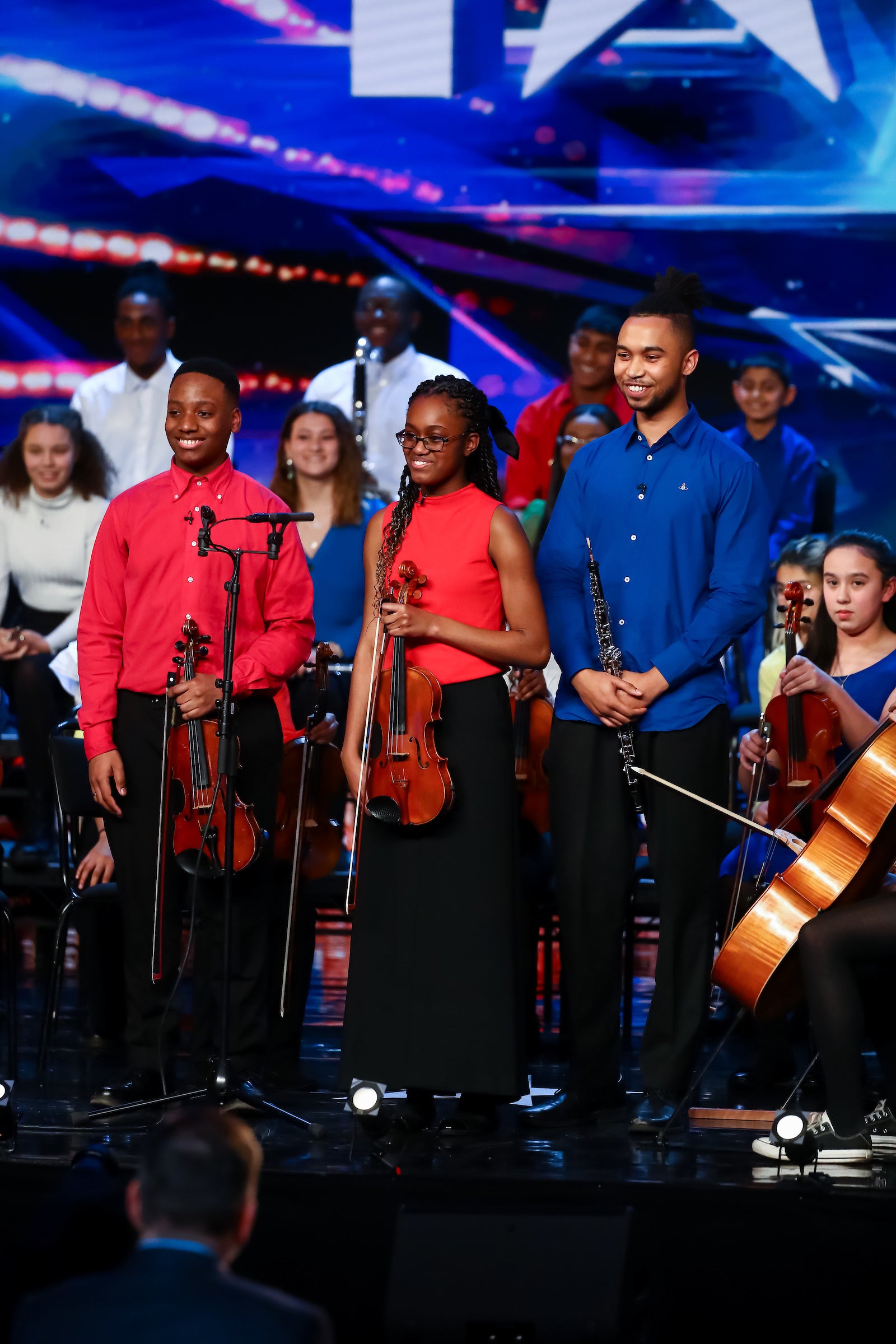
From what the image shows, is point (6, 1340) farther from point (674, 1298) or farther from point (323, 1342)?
point (323, 1342)

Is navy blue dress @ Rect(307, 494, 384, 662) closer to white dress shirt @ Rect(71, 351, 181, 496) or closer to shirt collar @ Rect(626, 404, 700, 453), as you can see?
white dress shirt @ Rect(71, 351, 181, 496)

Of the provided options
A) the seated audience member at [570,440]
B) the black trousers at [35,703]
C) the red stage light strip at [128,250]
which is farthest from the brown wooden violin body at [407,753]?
the red stage light strip at [128,250]

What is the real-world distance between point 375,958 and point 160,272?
451cm

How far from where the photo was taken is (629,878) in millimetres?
3797

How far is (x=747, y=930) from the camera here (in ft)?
11.2

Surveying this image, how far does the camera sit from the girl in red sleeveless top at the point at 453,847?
3637mm

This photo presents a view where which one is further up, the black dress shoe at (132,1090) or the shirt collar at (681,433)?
the shirt collar at (681,433)

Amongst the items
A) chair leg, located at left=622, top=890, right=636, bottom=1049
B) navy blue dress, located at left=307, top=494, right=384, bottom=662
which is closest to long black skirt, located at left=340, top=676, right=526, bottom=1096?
chair leg, located at left=622, top=890, right=636, bottom=1049

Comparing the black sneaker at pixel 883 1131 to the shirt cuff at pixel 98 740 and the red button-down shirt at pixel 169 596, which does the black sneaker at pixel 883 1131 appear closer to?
the red button-down shirt at pixel 169 596

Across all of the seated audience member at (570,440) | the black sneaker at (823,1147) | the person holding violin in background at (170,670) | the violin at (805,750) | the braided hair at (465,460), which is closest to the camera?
the black sneaker at (823,1147)

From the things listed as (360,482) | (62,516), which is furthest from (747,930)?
(62,516)

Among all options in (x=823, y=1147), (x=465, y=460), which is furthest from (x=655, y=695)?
(x=823, y=1147)

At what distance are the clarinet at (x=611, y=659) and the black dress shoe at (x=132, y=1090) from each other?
4.25 ft

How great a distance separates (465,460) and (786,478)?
3.41 metres
